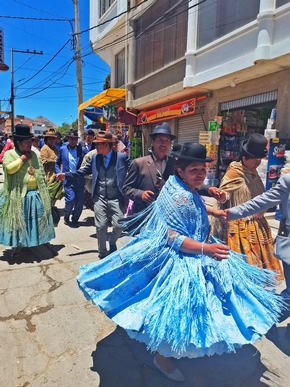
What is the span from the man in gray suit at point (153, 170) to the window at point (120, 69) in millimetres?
14272

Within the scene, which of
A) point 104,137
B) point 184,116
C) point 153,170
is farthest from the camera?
point 184,116

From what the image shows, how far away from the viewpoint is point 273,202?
8.11 ft

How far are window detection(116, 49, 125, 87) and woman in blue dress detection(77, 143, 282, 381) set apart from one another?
51.7 feet

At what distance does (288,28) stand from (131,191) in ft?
18.0

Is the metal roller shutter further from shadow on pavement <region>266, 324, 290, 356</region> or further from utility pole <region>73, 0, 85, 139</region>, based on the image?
shadow on pavement <region>266, 324, 290, 356</region>

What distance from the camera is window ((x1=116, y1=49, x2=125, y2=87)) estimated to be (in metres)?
16.5

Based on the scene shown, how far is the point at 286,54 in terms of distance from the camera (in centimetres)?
638

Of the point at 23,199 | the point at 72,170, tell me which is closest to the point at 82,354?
the point at 23,199

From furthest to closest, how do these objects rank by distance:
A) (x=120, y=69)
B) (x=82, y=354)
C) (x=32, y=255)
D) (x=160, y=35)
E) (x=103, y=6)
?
(x=103, y=6) → (x=120, y=69) → (x=160, y=35) → (x=32, y=255) → (x=82, y=354)

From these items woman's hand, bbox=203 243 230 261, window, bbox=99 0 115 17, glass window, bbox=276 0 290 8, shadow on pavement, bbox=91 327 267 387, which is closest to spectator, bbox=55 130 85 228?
shadow on pavement, bbox=91 327 267 387

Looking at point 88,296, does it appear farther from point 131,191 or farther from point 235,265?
point 131,191

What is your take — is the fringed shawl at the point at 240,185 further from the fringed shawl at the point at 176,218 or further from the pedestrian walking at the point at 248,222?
the fringed shawl at the point at 176,218

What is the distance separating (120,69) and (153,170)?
49.1 feet

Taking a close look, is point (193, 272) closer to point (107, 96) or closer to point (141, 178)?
point (141, 178)
